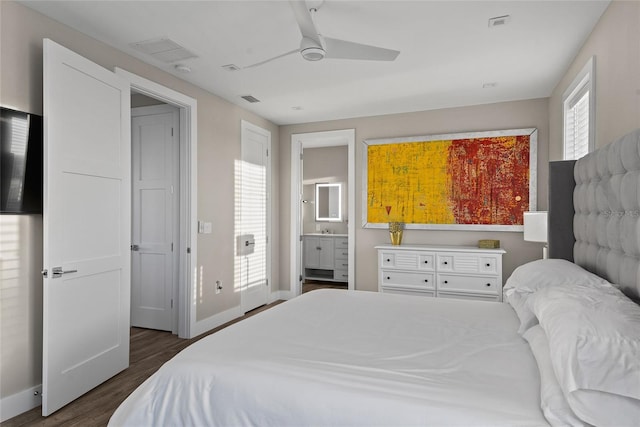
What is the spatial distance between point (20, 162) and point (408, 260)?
11.9 feet

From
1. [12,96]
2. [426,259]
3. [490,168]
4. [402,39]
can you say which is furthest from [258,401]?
[490,168]

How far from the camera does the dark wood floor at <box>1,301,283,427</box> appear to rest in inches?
89.7

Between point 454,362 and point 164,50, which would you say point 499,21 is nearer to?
point 454,362

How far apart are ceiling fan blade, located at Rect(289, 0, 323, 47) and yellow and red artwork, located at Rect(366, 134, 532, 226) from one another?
289 cm

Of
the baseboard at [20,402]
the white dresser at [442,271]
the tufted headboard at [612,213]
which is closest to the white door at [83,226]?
the baseboard at [20,402]

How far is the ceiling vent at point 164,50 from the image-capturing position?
2.88 m

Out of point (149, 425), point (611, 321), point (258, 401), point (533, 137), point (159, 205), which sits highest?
point (533, 137)

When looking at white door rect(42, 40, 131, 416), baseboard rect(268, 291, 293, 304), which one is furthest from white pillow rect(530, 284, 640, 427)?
baseboard rect(268, 291, 293, 304)

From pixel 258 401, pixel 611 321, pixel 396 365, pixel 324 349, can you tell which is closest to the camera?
pixel 611 321

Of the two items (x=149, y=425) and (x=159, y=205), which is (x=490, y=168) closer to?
(x=159, y=205)

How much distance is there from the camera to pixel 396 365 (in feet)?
4.81

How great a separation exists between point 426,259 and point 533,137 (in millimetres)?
1838

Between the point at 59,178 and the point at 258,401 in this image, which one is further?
the point at 59,178

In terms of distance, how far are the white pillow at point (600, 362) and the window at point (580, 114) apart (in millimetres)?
1890
